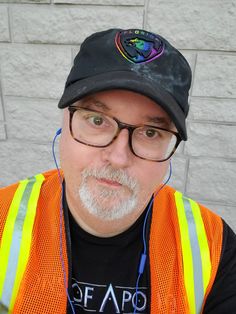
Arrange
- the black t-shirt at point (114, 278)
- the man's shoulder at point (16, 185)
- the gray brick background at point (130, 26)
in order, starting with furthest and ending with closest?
the gray brick background at point (130, 26)
the man's shoulder at point (16, 185)
the black t-shirt at point (114, 278)

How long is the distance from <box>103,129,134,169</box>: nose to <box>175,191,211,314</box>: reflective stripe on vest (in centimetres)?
39

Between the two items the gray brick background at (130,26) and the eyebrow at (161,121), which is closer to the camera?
the eyebrow at (161,121)

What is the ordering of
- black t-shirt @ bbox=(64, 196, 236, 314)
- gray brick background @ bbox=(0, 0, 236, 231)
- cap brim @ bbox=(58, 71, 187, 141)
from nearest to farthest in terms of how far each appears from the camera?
cap brim @ bbox=(58, 71, 187, 141) < black t-shirt @ bbox=(64, 196, 236, 314) < gray brick background @ bbox=(0, 0, 236, 231)

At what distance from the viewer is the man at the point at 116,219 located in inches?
39.6

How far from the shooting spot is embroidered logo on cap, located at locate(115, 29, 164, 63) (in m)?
1.01

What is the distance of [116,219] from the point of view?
3.44 feet

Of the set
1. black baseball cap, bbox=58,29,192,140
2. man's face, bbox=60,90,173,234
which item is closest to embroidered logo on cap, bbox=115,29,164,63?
black baseball cap, bbox=58,29,192,140

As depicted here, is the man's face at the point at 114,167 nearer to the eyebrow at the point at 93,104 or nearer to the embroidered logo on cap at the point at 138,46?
the eyebrow at the point at 93,104

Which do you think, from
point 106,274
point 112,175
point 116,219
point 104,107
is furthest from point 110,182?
point 106,274

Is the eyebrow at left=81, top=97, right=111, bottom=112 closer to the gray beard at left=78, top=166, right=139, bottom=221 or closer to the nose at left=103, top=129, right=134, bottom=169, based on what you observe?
the nose at left=103, top=129, right=134, bottom=169

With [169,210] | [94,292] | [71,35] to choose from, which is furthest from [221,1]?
[94,292]

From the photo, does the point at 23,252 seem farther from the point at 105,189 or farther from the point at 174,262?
the point at 174,262

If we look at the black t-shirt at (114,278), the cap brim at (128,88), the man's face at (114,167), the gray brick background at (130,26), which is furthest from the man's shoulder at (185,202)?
the gray brick background at (130,26)

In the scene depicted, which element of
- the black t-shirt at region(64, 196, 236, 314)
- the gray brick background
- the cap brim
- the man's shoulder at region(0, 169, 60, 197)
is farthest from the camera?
the gray brick background
